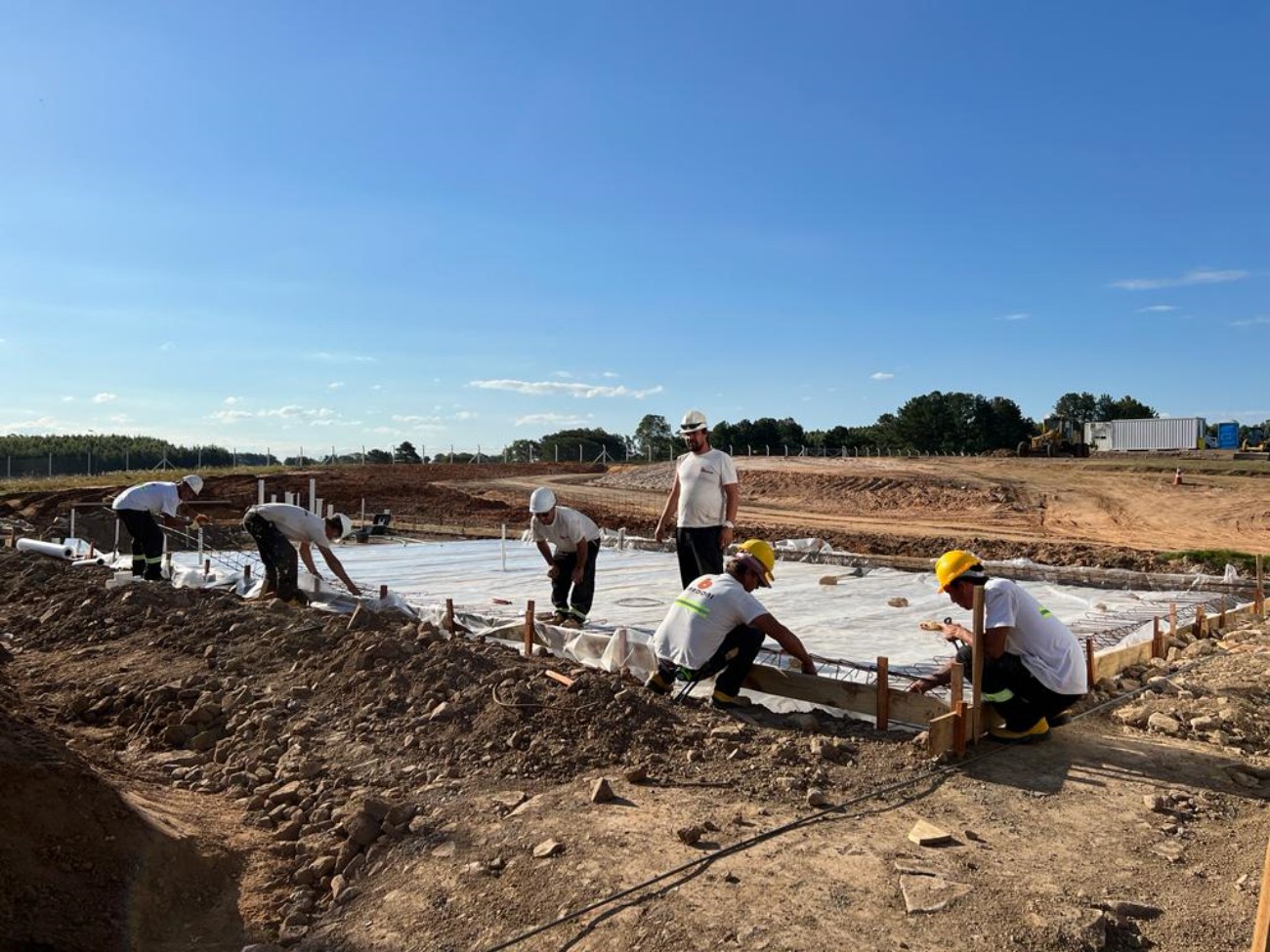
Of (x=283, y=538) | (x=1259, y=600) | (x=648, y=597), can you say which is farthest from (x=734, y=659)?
(x=1259, y=600)

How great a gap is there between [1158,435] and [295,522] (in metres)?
35.1

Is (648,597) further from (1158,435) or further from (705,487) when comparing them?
(1158,435)

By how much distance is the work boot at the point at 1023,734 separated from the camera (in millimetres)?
3836

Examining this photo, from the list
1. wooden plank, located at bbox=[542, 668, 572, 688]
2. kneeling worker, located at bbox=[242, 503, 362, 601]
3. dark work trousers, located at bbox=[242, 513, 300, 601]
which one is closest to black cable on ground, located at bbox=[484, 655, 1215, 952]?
wooden plank, located at bbox=[542, 668, 572, 688]

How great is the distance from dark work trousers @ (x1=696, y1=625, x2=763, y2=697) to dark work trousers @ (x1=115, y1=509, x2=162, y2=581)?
5.49m

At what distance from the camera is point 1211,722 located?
4.05 metres

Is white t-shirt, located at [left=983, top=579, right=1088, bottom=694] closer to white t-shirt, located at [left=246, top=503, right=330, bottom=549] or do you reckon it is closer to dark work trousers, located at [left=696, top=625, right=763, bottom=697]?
dark work trousers, located at [left=696, top=625, right=763, bottom=697]

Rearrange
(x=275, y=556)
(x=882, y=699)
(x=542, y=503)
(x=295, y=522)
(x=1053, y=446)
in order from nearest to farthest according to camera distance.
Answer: (x=882, y=699)
(x=542, y=503)
(x=295, y=522)
(x=275, y=556)
(x=1053, y=446)

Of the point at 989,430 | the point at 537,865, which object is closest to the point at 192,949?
the point at 537,865

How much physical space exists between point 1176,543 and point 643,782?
1475 centimetres

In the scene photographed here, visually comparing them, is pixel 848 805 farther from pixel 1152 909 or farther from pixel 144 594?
pixel 144 594

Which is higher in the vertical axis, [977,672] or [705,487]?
[705,487]

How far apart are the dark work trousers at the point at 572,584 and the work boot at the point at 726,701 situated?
178cm

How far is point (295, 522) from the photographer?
21.4 ft
